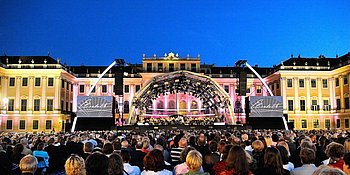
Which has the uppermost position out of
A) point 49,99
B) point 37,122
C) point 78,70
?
point 78,70

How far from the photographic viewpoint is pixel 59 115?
58.5 m

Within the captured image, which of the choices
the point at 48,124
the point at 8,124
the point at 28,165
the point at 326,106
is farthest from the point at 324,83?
the point at 28,165

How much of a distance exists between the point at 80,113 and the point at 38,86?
3041 centimetres

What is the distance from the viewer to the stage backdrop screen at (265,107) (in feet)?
106

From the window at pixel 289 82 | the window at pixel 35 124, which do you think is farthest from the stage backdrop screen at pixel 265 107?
the window at pixel 35 124

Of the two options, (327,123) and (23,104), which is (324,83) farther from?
(23,104)

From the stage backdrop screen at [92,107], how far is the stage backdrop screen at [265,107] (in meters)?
12.4

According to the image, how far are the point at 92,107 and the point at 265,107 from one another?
49.6 feet

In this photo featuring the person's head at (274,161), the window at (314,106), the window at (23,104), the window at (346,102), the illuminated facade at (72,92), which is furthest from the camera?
the window at (314,106)

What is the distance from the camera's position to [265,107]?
3241 centimetres

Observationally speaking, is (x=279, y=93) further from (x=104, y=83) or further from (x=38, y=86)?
(x=38, y=86)

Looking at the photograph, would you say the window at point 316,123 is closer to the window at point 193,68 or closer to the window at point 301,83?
the window at point 301,83

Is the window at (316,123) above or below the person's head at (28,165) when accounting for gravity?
below

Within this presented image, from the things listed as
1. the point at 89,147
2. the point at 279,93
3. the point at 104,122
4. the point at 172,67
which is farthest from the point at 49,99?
the point at 89,147
